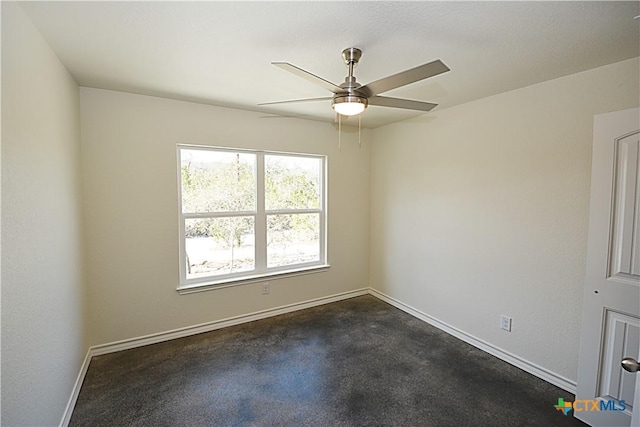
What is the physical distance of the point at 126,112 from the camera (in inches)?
107

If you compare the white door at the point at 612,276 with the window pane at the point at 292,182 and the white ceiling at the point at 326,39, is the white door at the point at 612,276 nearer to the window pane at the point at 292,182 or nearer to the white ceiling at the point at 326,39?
the white ceiling at the point at 326,39

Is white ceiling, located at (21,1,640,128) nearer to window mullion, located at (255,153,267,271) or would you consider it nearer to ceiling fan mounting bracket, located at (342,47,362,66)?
ceiling fan mounting bracket, located at (342,47,362,66)

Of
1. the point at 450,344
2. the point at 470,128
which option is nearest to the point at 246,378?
the point at 450,344

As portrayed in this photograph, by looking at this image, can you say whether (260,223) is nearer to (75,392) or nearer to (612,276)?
(75,392)

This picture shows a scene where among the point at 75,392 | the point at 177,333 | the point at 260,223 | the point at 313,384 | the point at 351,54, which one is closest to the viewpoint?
the point at 351,54

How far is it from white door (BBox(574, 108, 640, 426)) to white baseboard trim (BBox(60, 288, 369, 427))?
105 inches

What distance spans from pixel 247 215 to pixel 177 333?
1442mm

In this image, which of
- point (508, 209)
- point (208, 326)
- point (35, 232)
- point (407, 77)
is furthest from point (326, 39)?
point (208, 326)

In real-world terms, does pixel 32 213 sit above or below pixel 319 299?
above

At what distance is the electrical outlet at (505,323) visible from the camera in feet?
8.63

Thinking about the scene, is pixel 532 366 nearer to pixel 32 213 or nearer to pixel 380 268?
pixel 380 268

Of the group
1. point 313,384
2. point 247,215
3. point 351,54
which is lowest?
point 313,384

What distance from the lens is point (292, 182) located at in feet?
12.3

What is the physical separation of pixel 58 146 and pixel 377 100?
7.02 ft
